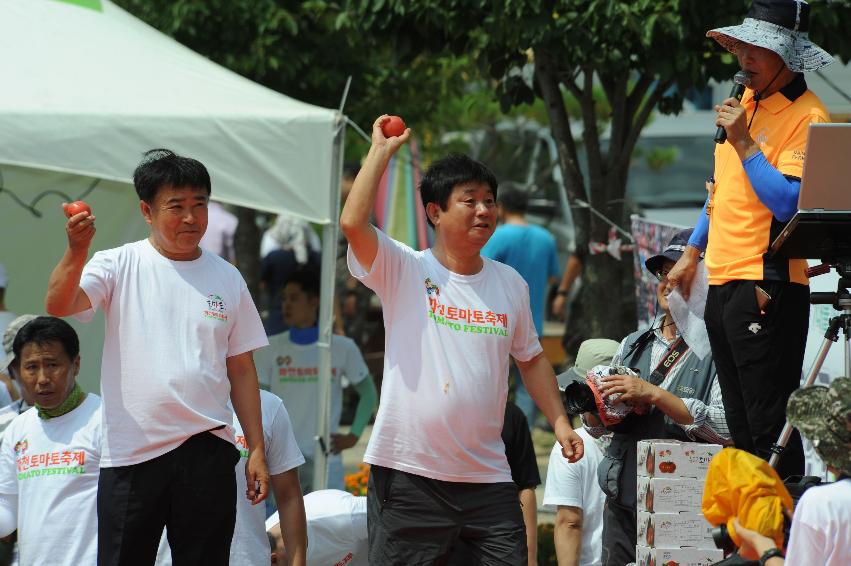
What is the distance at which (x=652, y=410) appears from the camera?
205 inches

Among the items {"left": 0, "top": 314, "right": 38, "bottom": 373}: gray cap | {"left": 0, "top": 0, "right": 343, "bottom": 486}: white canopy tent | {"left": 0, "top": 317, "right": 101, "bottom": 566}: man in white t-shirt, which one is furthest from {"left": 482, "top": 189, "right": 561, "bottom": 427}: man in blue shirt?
{"left": 0, "top": 317, "right": 101, "bottom": 566}: man in white t-shirt

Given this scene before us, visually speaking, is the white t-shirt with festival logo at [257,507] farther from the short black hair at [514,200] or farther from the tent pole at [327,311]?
the short black hair at [514,200]

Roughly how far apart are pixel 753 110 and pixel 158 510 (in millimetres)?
2439

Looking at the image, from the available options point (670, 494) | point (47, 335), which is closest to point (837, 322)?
point (670, 494)

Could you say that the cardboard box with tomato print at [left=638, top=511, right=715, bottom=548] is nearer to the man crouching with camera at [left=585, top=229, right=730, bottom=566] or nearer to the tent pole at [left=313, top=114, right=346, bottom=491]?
the man crouching with camera at [left=585, top=229, right=730, bottom=566]

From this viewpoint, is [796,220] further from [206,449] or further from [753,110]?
[206,449]

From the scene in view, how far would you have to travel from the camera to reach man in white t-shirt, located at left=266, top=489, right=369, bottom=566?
568cm

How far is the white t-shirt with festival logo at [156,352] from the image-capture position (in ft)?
14.1

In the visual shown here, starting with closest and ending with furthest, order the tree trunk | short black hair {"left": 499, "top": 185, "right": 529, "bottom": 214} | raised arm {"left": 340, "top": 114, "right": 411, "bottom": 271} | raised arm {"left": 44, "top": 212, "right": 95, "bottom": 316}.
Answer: raised arm {"left": 44, "top": 212, "right": 95, "bottom": 316}, raised arm {"left": 340, "top": 114, "right": 411, "bottom": 271}, short black hair {"left": 499, "top": 185, "right": 529, "bottom": 214}, the tree trunk

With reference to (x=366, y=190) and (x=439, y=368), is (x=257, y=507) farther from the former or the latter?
(x=366, y=190)

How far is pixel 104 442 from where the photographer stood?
14.2 ft

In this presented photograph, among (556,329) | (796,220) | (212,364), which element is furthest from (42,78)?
(556,329)

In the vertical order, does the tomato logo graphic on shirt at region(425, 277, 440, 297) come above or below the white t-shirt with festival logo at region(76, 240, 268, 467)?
above

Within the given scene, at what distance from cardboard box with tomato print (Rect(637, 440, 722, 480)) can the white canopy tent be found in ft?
8.00
